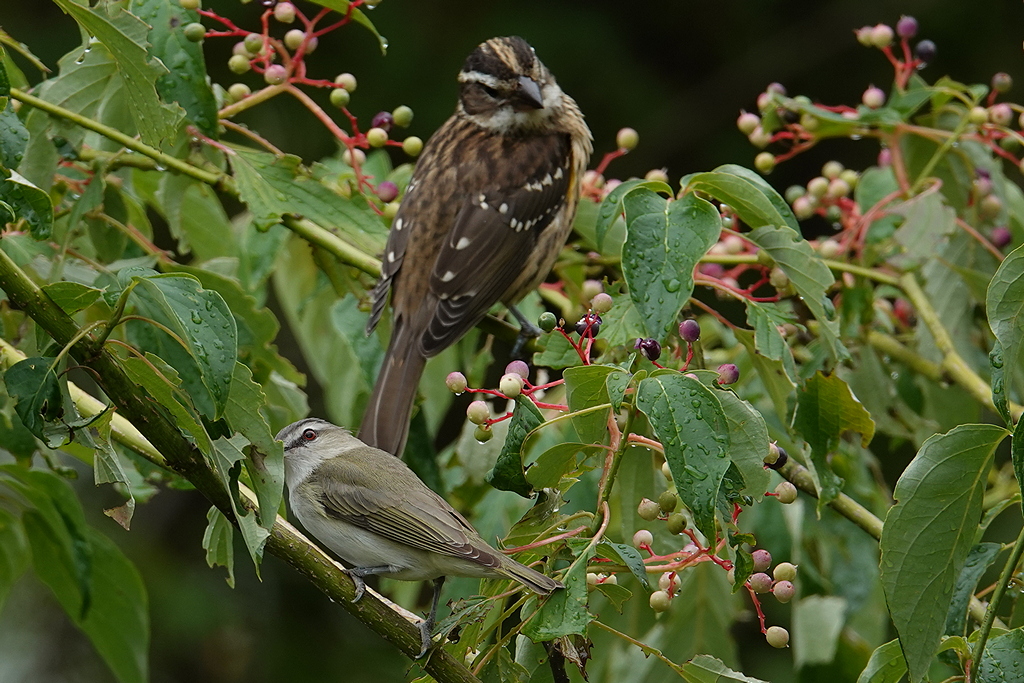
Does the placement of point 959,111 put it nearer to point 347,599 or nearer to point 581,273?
point 581,273

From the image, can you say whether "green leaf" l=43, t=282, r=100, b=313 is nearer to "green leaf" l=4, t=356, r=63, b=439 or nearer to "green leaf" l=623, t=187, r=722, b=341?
"green leaf" l=4, t=356, r=63, b=439

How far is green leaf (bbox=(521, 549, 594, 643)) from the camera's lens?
55.3 inches

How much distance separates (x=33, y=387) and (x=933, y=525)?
3.79 feet

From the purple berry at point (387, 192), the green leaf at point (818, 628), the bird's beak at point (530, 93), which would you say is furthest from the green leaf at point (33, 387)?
the bird's beak at point (530, 93)

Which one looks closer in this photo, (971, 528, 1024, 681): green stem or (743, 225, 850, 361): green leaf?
(971, 528, 1024, 681): green stem

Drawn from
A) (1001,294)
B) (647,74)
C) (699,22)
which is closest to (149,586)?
(647,74)

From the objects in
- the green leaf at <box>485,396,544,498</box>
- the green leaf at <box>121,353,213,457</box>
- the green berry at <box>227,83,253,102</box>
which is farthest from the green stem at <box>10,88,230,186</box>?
the green leaf at <box>485,396,544,498</box>

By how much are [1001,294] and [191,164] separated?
1724 mm

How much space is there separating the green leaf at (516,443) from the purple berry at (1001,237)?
156 centimetres

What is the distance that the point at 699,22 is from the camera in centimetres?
745

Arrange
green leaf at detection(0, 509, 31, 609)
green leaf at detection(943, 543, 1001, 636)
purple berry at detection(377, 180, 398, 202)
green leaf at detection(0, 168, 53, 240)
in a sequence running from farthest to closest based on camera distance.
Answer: purple berry at detection(377, 180, 398, 202) < green leaf at detection(0, 509, 31, 609) < green leaf at detection(943, 543, 1001, 636) < green leaf at detection(0, 168, 53, 240)

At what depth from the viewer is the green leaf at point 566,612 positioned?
140 centimetres

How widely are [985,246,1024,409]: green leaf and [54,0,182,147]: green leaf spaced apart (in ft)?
3.92

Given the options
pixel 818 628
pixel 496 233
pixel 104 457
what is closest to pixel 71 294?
pixel 104 457
